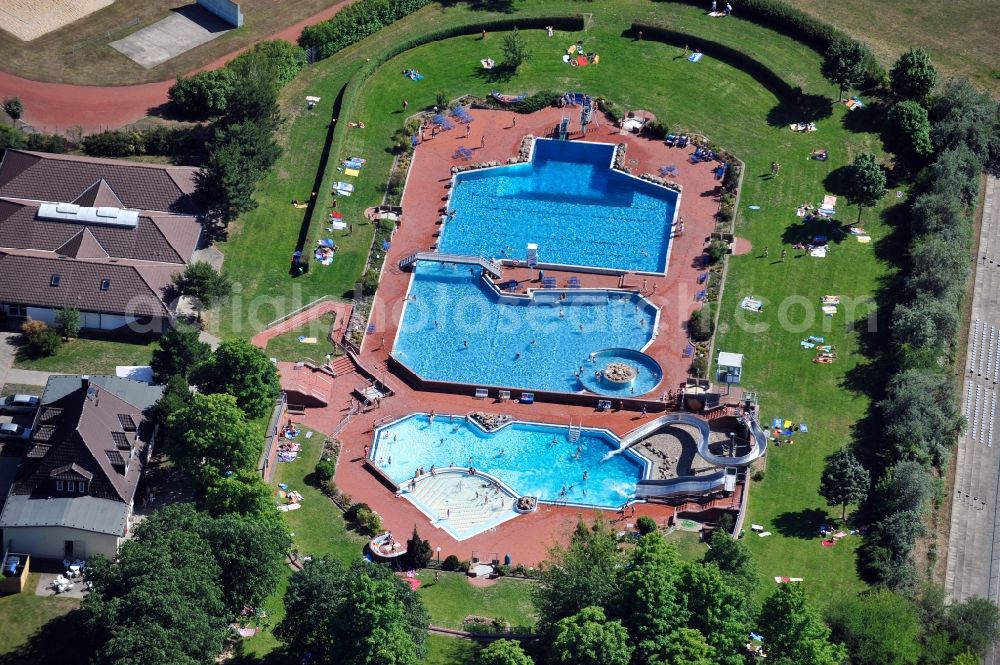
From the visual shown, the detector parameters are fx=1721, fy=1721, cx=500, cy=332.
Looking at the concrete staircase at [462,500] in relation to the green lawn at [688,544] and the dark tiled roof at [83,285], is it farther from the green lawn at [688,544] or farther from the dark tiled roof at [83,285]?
the dark tiled roof at [83,285]

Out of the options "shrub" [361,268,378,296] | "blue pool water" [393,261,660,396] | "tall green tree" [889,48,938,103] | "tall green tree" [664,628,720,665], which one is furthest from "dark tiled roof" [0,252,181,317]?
"tall green tree" [889,48,938,103]

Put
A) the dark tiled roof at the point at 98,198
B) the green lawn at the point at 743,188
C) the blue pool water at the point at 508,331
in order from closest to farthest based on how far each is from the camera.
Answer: the green lawn at the point at 743,188, the blue pool water at the point at 508,331, the dark tiled roof at the point at 98,198

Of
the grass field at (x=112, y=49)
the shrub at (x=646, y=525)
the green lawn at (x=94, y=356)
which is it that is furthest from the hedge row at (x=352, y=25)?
the shrub at (x=646, y=525)

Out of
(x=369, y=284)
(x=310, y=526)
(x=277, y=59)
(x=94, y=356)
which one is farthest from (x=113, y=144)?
(x=310, y=526)

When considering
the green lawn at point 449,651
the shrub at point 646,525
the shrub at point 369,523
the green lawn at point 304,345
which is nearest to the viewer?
the green lawn at point 449,651

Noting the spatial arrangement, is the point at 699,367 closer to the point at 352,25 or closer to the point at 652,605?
the point at 652,605

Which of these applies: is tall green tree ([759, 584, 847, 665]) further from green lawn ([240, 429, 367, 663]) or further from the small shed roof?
green lawn ([240, 429, 367, 663])
